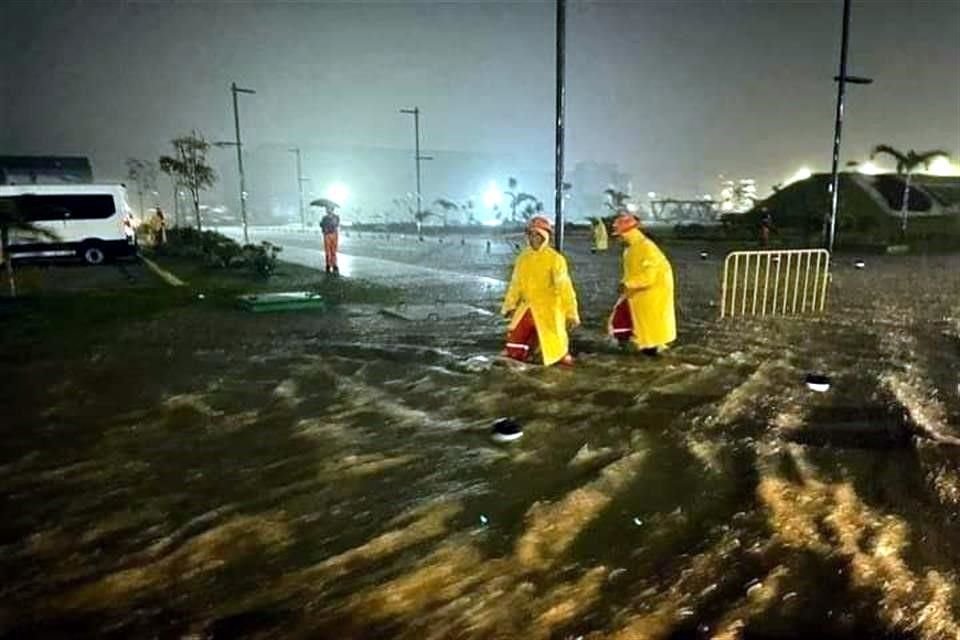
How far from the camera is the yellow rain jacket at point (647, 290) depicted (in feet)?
25.4

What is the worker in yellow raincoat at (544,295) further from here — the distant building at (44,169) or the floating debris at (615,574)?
the distant building at (44,169)

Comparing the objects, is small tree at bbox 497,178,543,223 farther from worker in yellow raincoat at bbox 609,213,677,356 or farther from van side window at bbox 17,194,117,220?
worker in yellow raincoat at bbox 609,213,677,356

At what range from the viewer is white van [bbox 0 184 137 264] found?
773 inches

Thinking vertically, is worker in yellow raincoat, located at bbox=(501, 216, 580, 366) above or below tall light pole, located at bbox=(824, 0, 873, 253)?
below

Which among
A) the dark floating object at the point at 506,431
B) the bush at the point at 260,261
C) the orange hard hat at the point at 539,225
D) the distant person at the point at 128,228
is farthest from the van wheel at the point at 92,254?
the dark floating object at the point at 506,431

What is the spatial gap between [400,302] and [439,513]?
8.70 meters

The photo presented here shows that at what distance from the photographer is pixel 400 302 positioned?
498 inches

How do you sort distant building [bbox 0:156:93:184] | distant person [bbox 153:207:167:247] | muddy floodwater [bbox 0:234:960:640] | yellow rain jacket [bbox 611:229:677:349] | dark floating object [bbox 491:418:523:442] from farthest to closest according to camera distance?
distant building [bbox 0:156:93:184], distant person [bbox 153:207:167:247], yellow rain jacket [bbox 611:229:677:349], dark floating object [bbox 491:418:523:442], muddy floodwater [bbox 0:234:960:640]

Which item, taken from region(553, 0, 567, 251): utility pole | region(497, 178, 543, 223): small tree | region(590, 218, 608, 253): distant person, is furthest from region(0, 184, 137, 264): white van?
region(497, 178, 543, 223): small tree

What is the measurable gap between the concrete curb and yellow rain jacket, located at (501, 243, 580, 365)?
9959 mm

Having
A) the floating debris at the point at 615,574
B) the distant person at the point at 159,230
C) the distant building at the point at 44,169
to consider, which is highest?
the distant building at the point at 44,169

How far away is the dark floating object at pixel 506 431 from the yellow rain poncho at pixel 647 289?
2829 millimetres

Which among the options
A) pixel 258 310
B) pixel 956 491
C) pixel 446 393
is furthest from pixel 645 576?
pixel 258 310

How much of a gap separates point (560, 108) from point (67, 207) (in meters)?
17.0
